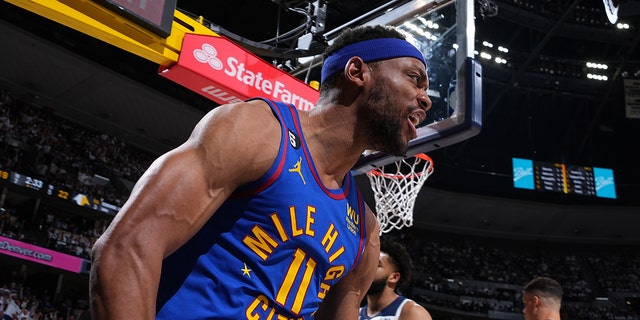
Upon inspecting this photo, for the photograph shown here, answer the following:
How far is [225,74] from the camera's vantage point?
4176 millimetres

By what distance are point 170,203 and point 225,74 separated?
2.97 metres

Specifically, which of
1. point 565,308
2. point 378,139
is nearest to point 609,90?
point 565,308

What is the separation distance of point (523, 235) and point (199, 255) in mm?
27781

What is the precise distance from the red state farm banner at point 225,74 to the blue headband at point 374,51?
2.14m

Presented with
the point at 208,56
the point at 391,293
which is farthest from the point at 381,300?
the point at 208,56

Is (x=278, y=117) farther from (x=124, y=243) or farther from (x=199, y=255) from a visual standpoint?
(x=124, y=243)

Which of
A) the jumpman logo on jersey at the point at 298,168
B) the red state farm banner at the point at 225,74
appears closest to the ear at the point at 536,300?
the red state farm banner at the point at 225,74

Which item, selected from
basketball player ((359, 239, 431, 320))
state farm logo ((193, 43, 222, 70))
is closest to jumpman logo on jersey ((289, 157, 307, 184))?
state farm logo ((193, 43, 222, 70))

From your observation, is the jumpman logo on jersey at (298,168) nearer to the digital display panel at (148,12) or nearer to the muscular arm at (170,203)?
the muscular arm at (170,203)

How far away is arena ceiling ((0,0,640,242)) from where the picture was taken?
53.1ft

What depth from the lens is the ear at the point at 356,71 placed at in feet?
6.15

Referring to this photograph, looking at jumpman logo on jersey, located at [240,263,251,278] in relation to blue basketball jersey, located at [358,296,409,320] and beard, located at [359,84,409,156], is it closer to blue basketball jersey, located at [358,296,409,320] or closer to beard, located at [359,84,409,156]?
beard, located at [359,84,409,156]

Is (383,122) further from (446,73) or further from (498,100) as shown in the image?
(498,100)

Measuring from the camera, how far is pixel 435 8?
4.46 m
